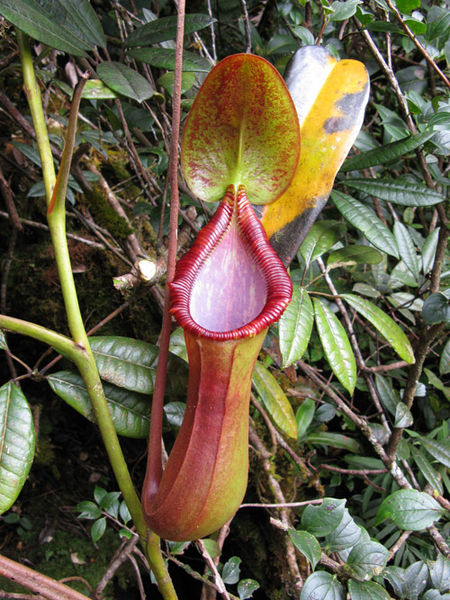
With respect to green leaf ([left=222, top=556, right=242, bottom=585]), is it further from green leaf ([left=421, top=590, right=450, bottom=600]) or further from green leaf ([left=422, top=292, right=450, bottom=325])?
green leaf ([left=422, top=292, right=450, bottom=325])

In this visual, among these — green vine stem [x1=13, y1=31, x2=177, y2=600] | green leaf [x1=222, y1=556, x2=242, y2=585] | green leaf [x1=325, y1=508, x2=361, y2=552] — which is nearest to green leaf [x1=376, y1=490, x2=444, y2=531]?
green leaf [x1=325, y1=508, x2=361, y2=552]

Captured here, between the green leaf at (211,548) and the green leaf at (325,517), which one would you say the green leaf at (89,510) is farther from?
the green leaf at (325,517)

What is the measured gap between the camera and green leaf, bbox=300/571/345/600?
69cm

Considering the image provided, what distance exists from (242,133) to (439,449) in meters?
0.98

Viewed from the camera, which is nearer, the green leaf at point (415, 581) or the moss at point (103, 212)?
the green leaf at point (415, 581)

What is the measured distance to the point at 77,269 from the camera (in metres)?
1.38

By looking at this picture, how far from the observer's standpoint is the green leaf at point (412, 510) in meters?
0.82

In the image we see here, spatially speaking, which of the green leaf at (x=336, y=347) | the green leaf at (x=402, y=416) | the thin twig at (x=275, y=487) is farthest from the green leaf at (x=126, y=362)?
the green leaf at (x=402, y=416)

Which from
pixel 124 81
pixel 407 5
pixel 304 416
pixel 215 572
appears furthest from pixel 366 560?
pixel 407 5

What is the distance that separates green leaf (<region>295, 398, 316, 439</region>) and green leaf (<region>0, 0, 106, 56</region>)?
1067mm

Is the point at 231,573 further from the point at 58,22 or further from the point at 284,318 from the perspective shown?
the point at 58,22

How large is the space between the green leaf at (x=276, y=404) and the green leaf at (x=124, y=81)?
613 millimetres

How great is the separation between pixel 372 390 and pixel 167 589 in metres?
0.79

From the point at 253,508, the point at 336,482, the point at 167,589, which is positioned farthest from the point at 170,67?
the point at 336,482
